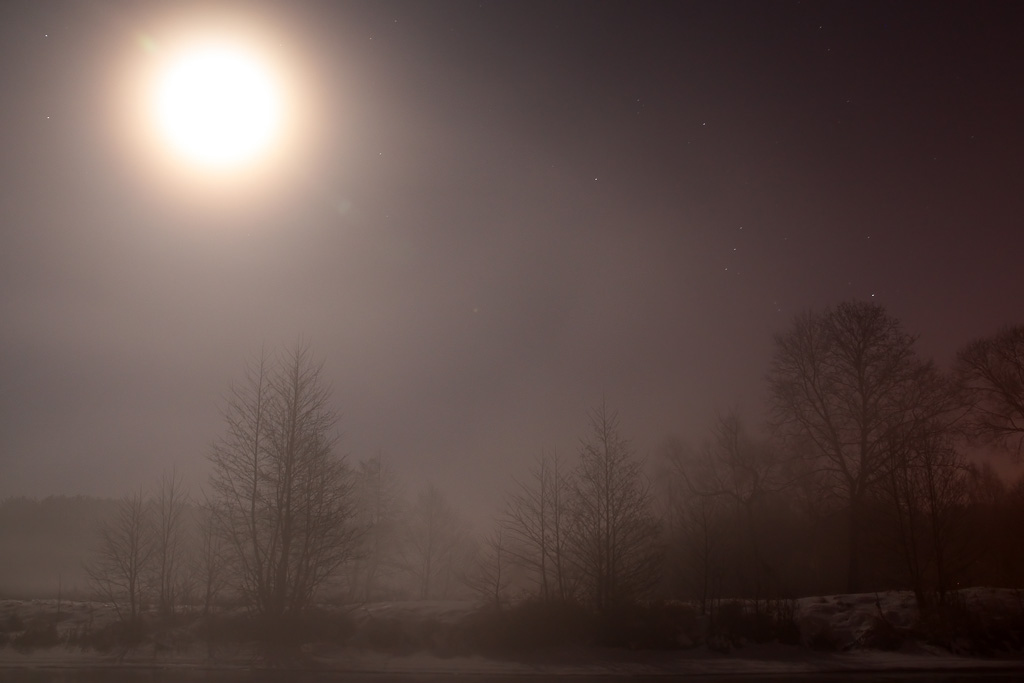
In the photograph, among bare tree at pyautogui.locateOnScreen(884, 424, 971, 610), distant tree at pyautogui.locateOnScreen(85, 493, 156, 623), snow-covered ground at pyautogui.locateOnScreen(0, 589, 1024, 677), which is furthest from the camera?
distant tree at pyautogui.locateOnScreen(85, 493, 156, 623)

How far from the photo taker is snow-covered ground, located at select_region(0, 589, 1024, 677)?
19.8m

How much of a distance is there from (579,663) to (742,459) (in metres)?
21.6

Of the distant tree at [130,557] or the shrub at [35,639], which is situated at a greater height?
the distant tree at [130,557]

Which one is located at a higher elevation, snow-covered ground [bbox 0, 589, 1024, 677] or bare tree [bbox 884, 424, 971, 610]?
bare tree [bbox 884, 424, 971, 610]

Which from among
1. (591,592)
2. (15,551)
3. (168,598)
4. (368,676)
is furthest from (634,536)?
(15,551)

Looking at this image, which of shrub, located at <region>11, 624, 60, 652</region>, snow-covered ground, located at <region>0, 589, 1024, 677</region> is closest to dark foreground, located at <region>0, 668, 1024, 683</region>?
snow-covered ground, located at <region>0, 589, 1024, 677</region>

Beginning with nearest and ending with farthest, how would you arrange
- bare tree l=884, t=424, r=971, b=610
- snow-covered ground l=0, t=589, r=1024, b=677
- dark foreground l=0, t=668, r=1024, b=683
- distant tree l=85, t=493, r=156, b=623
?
dark foreground l=0, t=668, r=1024, b=683, snow-covered ground l=0, t=589, r=1024, b=677, bare tree l=884, t=424, r=971, b=610, distant tree l=85, t=493, r=156, b=623

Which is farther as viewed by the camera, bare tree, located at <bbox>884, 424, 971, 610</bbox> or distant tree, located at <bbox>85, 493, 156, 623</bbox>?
distant tree, located at <bbox>85, 493, 156, 623</bbox>

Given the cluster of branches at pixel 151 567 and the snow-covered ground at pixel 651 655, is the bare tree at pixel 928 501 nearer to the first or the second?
the snow-covered ground at pixel 651 655

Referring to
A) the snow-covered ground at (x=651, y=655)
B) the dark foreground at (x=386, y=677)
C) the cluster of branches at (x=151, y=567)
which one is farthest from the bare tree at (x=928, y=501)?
the cluster of branches at (x=151, y=567)

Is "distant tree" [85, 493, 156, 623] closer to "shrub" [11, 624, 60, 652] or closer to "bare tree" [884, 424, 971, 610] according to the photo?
"shrub" [11, 624, 60, 652]

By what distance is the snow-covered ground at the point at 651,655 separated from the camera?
19828 mm

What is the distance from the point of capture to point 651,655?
21969 mm

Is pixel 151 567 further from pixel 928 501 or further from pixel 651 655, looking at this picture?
pixel 928 501
